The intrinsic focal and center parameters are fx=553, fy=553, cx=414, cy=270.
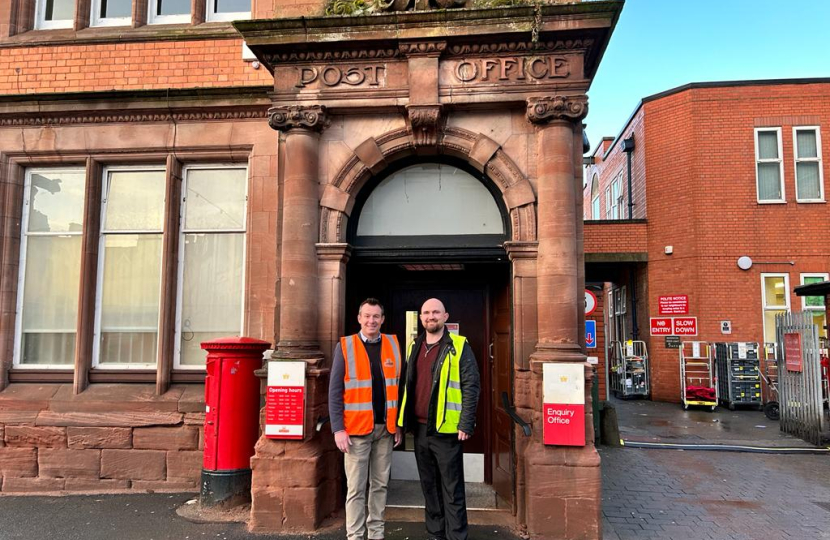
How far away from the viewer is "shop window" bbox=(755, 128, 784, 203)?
14688mm

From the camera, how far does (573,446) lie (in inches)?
197

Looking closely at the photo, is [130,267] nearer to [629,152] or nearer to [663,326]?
[663,326]

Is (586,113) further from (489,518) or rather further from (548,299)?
(489,518)

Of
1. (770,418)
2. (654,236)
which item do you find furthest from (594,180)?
(770,418)

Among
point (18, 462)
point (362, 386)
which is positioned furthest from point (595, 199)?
point (18, 462)

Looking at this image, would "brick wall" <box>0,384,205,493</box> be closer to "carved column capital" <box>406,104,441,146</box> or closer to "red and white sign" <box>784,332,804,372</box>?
"carved column capital" <box>406,104,441,146</box>

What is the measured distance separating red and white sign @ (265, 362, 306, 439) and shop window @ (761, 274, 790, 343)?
1348cm

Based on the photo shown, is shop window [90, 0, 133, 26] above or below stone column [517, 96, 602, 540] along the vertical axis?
above

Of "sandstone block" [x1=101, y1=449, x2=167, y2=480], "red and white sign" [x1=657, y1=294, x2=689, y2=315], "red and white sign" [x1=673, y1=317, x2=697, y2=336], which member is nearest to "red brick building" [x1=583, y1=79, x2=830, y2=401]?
"red and white sign" [x1=657, y1=294, x2=689, y2=315]

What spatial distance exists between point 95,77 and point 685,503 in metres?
8.82

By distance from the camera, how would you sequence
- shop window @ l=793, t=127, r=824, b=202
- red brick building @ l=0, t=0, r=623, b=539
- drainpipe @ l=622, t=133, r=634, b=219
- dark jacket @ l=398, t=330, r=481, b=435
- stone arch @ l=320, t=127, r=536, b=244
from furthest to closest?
drainpipe @ l=622, t=133, r=634, b=219 < shop window @ l=793, t=127, r=824, b=202 < stone arch @ l=320, t=127, r=536, b=244 < red brick building @ l=0, t=0, r=623, b=539 < dark jacket @ l=398, t=330, r=481, b=435

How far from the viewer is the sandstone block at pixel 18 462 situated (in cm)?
657

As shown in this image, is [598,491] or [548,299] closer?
[598,491]

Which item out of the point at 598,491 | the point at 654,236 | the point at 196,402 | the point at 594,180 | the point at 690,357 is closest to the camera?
the point at 598,491
